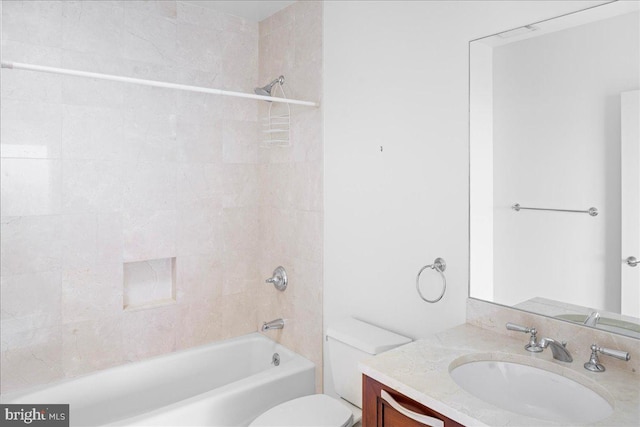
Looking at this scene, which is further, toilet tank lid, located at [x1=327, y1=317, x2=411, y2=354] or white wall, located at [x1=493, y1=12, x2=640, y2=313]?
toilet tank lid, located at [x1=327, y1=317, x2=411, y2=354]

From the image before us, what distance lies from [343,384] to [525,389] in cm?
90

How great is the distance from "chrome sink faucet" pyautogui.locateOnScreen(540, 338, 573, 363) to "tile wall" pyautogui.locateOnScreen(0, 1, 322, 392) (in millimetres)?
1305

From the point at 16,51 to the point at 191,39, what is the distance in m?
0.94

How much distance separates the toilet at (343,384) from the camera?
1.84 metres

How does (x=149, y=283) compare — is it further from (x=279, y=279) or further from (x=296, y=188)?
(x=296, y=188)

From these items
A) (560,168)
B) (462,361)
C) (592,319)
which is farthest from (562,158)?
(462,361)

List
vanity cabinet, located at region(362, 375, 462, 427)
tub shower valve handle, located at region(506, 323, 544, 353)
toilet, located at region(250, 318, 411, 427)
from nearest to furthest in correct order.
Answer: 1. vanity cabinet, located at region(362, 375, 462, 427)
2. tub shower valve handle, located at region(506, 323, 544, 353)
3. toilet, located at region(250, 318, 411, 427)

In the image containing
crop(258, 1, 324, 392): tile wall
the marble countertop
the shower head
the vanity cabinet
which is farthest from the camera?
the shower head

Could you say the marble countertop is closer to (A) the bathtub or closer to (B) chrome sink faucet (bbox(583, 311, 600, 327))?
(B) chrome sink faucet (bbox(583, 311, 600, 327))

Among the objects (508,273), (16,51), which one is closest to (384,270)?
(508,273)

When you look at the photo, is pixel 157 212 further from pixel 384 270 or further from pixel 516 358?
pixel 516 358

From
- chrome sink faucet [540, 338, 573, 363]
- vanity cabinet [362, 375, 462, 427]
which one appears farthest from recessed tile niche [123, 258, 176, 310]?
chrome sink faucet [540, 338, 573, 363]

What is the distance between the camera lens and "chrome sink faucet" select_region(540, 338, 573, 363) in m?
1.36

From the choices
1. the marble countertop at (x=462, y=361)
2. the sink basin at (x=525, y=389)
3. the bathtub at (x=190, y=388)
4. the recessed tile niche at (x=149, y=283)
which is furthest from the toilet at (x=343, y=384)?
the recessed tile niche at (x=149, y=283)
